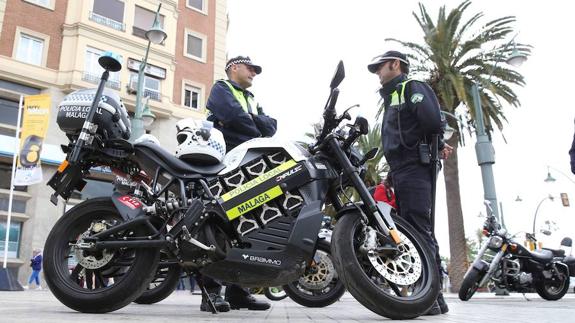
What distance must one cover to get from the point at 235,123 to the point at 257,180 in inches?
42.0

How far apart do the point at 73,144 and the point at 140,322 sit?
4.71ft

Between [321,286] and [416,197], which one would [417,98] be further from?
[321,286]

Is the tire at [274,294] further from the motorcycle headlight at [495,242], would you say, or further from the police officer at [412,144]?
the motorcycle headlight at [495,242]

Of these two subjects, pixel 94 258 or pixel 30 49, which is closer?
pixel 94 258

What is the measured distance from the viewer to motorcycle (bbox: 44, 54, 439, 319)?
297 centimetres

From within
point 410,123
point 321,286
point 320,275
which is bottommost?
point 321,286

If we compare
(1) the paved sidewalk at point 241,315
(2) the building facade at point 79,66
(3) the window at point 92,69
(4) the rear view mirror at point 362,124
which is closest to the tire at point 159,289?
(1) the paved sidewalk at point 241,315

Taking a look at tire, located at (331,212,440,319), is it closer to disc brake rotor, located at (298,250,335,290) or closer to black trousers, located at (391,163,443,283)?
black trousers, located at (391,163,443,283)

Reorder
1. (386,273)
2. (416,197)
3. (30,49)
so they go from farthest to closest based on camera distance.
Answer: (30,49) → (416,197) → (386,273)

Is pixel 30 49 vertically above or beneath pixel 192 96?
above

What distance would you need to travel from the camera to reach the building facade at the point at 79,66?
61.1 ft

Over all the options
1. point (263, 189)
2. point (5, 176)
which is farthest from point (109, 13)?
point (263, 189)

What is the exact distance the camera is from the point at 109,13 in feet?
73.6

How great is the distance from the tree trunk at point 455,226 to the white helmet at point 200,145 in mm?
14430
